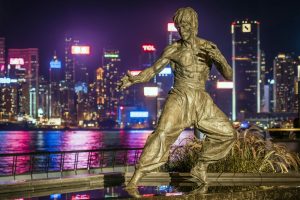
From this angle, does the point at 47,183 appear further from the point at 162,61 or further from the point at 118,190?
the point at 162,61

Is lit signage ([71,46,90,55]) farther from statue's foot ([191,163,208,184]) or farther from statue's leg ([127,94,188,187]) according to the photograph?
statue's leg ([127,94,188,187])

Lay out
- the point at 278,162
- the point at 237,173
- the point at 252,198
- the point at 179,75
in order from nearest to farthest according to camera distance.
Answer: the point at 252,198, the point at 179,75, the point at 237,173, the point at 278,162

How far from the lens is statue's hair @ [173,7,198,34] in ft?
29.5

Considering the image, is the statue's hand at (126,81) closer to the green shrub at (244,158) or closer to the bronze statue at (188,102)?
the bronze statue at (188,102)

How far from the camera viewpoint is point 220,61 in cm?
884

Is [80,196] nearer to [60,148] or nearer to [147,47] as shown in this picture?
[60,148]

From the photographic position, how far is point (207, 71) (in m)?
9.22

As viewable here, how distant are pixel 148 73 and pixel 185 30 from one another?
84 centimetres

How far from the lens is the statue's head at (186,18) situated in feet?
29.5

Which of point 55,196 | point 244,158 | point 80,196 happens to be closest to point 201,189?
point 80,196

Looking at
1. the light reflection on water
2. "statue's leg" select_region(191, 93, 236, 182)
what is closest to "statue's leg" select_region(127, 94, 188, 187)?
"statue's leg" select_region(191, 93, 236, 182)

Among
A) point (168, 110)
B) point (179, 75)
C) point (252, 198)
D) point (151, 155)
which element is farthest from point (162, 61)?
point (252, 198)

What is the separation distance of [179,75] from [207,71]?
1.51ft

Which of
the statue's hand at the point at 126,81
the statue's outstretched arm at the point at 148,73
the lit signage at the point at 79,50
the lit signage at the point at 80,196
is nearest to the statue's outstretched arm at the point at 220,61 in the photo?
the statue's outstretched arm at the point at 148,73
